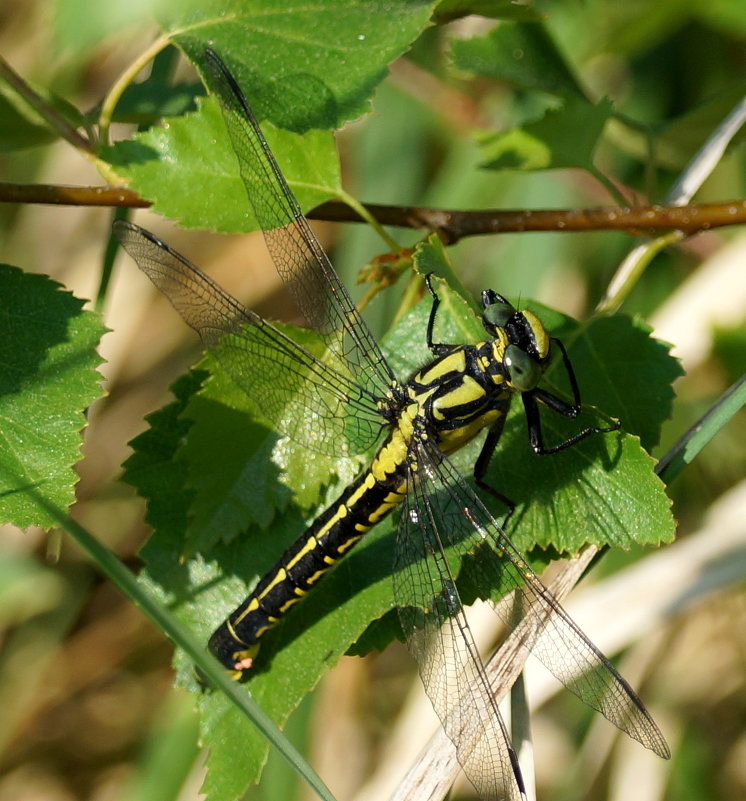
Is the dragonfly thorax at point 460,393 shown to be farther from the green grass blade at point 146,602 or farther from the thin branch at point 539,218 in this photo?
the green grass blade at point 146,602

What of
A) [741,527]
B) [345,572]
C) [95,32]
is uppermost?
[95,32]

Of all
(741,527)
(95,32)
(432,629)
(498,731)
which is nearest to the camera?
(95,32)

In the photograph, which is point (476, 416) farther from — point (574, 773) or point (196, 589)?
point (574, 773)

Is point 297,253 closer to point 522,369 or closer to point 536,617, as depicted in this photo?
point 522,369

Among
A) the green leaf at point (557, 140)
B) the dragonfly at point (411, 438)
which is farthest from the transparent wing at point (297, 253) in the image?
the green leaf at point (557, 140)

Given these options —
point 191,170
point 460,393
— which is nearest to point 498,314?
point 460,393

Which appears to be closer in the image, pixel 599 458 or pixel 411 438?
pixel 599 458

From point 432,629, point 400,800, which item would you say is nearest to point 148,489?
point 432,629
